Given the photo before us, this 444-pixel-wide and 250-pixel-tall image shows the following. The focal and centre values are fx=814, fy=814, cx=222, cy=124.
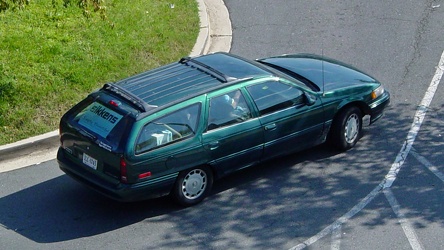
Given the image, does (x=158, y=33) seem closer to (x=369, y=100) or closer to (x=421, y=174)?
(x=369, y=100)

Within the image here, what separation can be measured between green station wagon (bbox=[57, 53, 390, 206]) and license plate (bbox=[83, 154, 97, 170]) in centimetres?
1

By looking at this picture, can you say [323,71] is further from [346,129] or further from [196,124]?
[196,124]

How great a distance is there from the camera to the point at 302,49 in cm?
1469

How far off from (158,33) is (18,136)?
3802 millimetres

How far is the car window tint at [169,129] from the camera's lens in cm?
934

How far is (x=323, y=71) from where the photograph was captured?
11.6 metres

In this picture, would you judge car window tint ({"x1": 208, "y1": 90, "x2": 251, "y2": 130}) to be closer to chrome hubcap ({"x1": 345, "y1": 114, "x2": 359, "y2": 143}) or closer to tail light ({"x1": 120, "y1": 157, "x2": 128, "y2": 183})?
tail light ({"x1": 120, "y1": 157, "x2": 128, "y2": 183})

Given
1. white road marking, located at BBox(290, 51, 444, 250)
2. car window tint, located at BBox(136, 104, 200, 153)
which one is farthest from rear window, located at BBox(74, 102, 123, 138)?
white road marking, located at BBox(290, 51, 444, 250)

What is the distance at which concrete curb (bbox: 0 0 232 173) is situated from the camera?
11.2m

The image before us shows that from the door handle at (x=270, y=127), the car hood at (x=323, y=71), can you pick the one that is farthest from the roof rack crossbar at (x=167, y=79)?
the car hood at (x=323, y=71)

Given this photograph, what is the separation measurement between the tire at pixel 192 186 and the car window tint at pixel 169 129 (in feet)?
1.53

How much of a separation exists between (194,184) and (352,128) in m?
2.61

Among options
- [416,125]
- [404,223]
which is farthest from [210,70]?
[416,125]

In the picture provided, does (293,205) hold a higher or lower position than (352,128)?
lower
